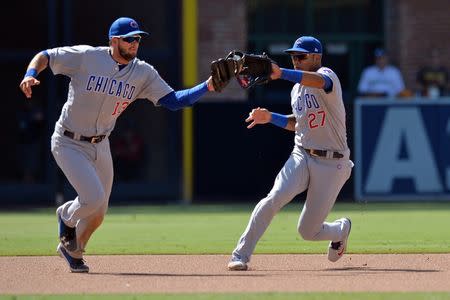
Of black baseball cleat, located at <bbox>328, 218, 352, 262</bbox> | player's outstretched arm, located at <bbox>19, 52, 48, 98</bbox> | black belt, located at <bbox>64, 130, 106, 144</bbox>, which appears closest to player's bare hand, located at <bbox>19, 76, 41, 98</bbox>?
player's outstretched arm, located at <bbox>19, 52, 48, 98</bbox>

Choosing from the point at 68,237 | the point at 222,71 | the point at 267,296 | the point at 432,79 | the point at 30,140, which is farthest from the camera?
the point at 432,79

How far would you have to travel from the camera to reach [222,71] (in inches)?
417

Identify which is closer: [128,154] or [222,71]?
[222,71]

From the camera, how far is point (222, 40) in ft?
74.1

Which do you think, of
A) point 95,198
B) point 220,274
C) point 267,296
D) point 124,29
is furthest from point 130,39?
point 267,296

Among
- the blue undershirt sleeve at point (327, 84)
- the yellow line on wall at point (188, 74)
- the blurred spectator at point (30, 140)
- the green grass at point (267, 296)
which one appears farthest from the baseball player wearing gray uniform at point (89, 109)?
the blurred spectator at point (30, 140)

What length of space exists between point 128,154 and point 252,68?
11.7 m

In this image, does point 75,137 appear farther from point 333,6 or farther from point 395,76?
point 333,6

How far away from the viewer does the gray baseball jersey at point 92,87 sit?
35.1ft

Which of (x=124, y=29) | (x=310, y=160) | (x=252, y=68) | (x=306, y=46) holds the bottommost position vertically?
(x=310, y=160)

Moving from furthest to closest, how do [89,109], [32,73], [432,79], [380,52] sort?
[432,79], [380,52], [89,109], [32,73]

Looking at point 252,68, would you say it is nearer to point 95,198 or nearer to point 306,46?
point 306,46

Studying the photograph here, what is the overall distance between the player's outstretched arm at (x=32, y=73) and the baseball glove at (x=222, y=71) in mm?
1421

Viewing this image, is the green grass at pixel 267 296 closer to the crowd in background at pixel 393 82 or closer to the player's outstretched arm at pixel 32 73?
the player's outstretched arm at pixel 32 73
